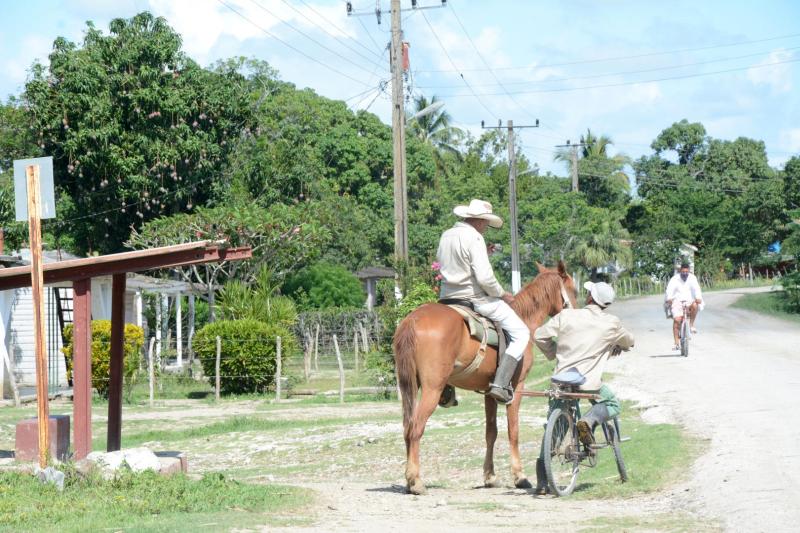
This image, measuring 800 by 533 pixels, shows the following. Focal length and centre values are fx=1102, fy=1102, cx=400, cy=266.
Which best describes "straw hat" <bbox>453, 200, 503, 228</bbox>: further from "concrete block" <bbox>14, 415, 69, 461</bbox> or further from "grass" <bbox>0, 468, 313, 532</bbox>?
"concrete block" <bbox>14, 415, 69, 461</bbox>

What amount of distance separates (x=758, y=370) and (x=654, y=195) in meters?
69.6

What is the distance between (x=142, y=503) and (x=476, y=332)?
343cm

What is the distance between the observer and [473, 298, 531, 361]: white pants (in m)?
10.6

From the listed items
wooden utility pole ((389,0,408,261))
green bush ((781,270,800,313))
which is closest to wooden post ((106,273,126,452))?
wooden utility pole ((389,0,408,261))

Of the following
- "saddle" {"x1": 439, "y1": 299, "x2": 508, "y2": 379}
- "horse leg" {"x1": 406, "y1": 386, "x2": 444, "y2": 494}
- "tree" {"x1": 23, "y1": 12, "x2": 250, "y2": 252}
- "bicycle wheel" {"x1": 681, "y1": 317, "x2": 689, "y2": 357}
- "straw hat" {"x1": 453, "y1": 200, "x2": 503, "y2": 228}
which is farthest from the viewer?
"tree" {"x1": 23, "y1": 12, "x2": 250, "y2": 252}

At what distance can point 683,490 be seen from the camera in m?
9.52

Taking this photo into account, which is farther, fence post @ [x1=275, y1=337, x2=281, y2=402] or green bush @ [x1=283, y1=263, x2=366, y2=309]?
green bush @ [x1=283, y1=263, x2=366, y2=309]

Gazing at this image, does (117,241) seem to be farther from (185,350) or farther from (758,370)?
(758,370)

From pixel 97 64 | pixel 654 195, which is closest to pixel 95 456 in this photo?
pixel 97 64

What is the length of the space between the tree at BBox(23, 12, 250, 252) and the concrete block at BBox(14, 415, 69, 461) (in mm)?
23998

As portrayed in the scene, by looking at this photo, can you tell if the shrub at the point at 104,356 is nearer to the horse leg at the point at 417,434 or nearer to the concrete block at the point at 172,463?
the concrete block at the point at 172,463

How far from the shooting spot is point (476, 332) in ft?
34.4

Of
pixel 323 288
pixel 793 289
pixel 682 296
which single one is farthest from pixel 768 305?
pixel 682 296

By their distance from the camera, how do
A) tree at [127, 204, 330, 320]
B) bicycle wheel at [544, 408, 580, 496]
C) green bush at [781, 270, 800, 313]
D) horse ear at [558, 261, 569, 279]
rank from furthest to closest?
green bush at [781, 270, 800, 313] < tree at [127, 204, 330, 320] < horse ear at [558, 261, 569, 279] < bicycle wheel at [544, 408, 580, 496]
